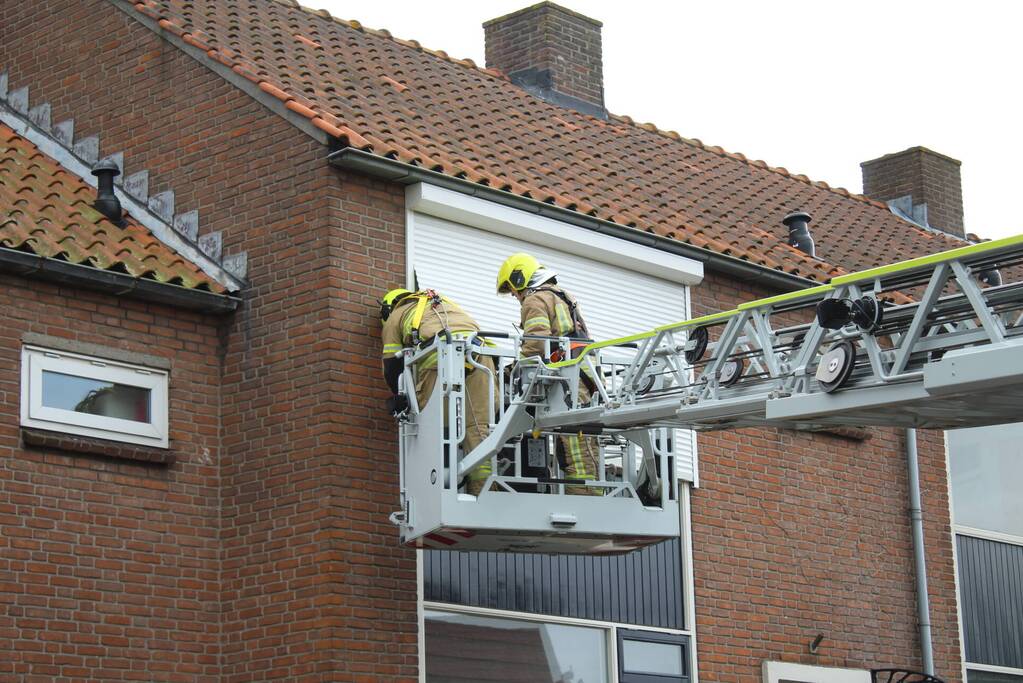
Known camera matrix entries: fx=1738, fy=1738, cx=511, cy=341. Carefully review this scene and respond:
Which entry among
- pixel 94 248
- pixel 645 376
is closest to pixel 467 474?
pixel 645 376

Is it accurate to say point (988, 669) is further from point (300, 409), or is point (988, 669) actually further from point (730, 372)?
point (300, 409)

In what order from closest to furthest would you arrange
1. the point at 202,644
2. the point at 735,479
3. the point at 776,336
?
the point at 776,336
the point at 202,644
the point at 735,479

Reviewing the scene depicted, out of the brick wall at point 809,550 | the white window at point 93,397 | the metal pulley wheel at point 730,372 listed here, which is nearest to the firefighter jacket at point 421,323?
the white window at point 93,397

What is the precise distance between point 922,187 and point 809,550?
879cm

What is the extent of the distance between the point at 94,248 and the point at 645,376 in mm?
4256

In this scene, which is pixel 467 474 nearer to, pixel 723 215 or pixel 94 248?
pixel 94 248

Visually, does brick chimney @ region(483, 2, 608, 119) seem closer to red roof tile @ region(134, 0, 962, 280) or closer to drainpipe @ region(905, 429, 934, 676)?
red roof tile @ region(134, 0, 962, 280)

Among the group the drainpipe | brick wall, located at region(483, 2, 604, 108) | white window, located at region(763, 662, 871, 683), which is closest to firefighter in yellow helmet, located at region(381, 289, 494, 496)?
white window, located at region(763, 662, 871, 683)

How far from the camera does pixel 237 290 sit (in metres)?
13.2

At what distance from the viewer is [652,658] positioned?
14117 mm

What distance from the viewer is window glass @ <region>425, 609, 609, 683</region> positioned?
12.7 metres

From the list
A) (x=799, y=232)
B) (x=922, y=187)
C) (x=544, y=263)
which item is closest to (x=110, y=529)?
(x=544, y=263)

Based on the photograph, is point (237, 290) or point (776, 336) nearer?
point (776, 336)

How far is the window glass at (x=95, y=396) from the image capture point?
477 inches
